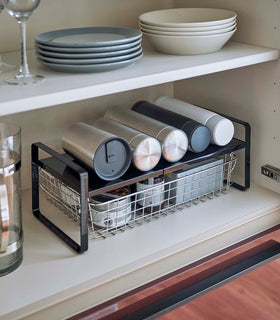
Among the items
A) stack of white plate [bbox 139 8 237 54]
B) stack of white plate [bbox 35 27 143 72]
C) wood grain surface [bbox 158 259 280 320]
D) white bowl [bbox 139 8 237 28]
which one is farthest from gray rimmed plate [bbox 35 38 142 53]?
wood grain surface [bbox 158 259 280 320]

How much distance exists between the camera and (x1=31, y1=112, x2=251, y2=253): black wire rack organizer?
1322mm

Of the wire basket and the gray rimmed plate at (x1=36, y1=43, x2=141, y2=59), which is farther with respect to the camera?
the wire basket

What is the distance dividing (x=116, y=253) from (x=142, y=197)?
0.21 metres

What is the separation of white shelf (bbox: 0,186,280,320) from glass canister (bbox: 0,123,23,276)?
0.04 meters

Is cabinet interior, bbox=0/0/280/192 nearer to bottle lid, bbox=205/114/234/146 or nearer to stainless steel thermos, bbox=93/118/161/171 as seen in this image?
bottle lid, bbox=205/114/234/146

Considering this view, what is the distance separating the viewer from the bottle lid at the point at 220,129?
1.52m

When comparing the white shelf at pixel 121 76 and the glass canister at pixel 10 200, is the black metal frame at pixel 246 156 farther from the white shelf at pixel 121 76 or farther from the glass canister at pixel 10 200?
the glass canister at pixel 10 200

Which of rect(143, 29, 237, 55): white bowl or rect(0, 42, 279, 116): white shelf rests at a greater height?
rect(143, 29, 237, 55): white bowl

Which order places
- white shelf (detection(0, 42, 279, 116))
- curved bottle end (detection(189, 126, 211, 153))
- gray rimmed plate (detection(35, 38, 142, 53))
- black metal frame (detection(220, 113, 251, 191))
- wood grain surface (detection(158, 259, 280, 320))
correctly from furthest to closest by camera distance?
1. black metal frame (detection(220, 113, 251, 191))
2. curved bottle end (detection(189, 126, 211, 153))
3. gray rimmed plate (detection(35, 38, 142, 53))
4. white shelf (detection(0, 42, 279, 116))
5. wood grain surface (detection(158, 259, 280, 320))

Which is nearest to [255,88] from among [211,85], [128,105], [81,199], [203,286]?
[211,85]

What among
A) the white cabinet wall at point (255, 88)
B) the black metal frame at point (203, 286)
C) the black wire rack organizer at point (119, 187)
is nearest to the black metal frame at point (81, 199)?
the black wire rack organizer at point (119, 187)

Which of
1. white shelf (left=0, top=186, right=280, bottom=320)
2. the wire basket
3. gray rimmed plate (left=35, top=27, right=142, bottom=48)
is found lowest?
white shelf (left=0, top=186, right=280, bottom=320)

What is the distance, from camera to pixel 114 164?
52.7 inches

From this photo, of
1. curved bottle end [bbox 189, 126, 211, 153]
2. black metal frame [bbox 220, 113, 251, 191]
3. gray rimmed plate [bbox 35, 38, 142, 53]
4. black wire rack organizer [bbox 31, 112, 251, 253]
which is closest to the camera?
gray rimmed plate [bbox 35, 38, 142, 53]
